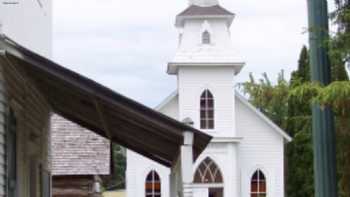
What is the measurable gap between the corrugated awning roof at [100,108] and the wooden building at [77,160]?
719 cm

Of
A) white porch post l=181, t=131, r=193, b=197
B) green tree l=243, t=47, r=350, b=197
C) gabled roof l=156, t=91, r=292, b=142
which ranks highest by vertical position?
gabled roof l=156, t=91, r=292, b=142

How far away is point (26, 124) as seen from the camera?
1325 centimetres

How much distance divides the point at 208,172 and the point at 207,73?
503 cm

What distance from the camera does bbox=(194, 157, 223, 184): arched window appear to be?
48188mm

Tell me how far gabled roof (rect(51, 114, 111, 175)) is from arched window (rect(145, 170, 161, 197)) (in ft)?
81.5

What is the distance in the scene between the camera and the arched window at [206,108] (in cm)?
4862

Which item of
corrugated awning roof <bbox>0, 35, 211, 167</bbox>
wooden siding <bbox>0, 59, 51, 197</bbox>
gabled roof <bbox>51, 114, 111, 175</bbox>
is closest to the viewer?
corrugated awning roof <bbox>0, 35, 211, 167</bbox>

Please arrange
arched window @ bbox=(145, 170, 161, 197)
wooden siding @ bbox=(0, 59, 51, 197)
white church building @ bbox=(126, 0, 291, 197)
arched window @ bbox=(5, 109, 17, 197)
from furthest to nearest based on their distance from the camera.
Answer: arched window @ bbox=(145, 170, 161, 197), white church building @ bbox=(126, 0, 291, 197), arched window @ bbox=(5, 109, 17, 197), wooden siding @ bbox=(0, 59, 51, 197)

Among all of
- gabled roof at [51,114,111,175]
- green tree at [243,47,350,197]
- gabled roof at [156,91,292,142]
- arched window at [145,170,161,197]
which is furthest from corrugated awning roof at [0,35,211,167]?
arched window at [145,170,161,197]

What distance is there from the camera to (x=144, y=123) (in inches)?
424

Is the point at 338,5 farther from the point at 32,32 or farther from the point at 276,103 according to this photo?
the point at 32,32

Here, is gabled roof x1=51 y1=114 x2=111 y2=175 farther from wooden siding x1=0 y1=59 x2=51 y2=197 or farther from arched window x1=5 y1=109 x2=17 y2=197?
arched window x1=5 y1=109 x2=17 y2=197

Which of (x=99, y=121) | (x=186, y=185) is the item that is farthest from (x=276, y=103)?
(x=99, y=121)

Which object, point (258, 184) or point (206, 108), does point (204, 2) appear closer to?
point (206, 108)
